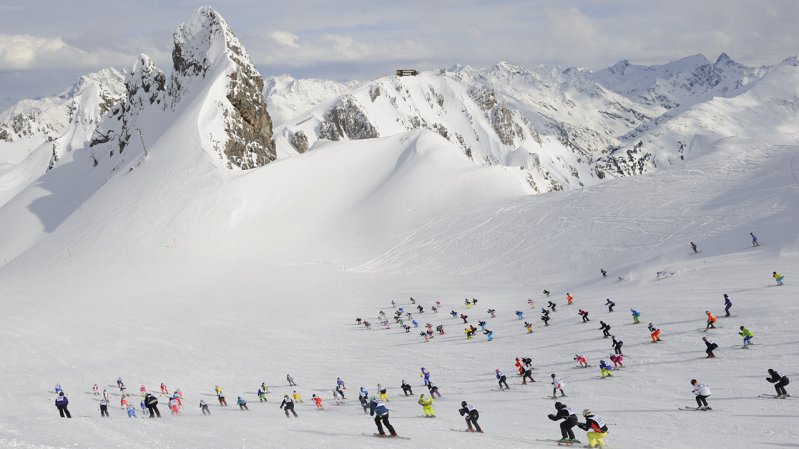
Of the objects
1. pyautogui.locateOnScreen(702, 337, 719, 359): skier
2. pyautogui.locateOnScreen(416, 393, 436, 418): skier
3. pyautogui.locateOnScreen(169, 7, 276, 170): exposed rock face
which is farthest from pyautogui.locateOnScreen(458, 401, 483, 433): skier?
pyautogui.locateOnScreen(169, 7, 276, 170): exposed rock face

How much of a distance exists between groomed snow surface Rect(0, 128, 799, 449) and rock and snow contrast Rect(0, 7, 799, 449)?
0.26 meters

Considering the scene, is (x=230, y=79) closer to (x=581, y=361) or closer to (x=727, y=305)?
(x=581, y=361)

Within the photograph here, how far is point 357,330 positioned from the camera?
4806cm

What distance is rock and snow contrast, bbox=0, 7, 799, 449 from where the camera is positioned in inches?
989

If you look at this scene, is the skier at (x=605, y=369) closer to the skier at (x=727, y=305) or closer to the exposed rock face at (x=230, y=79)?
the skier at (x=727, y=305)

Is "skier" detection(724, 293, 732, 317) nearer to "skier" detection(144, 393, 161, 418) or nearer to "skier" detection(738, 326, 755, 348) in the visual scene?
"skier" detection(738, 326, 755, 348)

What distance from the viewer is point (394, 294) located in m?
60.2

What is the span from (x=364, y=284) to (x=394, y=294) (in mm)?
6638

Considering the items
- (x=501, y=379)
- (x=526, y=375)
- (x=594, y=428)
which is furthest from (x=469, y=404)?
(x=594, y=428)

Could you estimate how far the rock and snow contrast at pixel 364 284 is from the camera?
25125 mm

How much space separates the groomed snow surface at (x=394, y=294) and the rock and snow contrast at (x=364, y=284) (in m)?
0.26

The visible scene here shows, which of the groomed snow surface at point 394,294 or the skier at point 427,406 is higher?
the groomed snow surface at point 394,294

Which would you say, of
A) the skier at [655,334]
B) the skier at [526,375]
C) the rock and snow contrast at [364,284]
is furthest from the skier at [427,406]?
the skier at [655,334]

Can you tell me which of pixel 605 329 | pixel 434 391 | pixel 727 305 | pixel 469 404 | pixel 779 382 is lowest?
pixel 779 382
